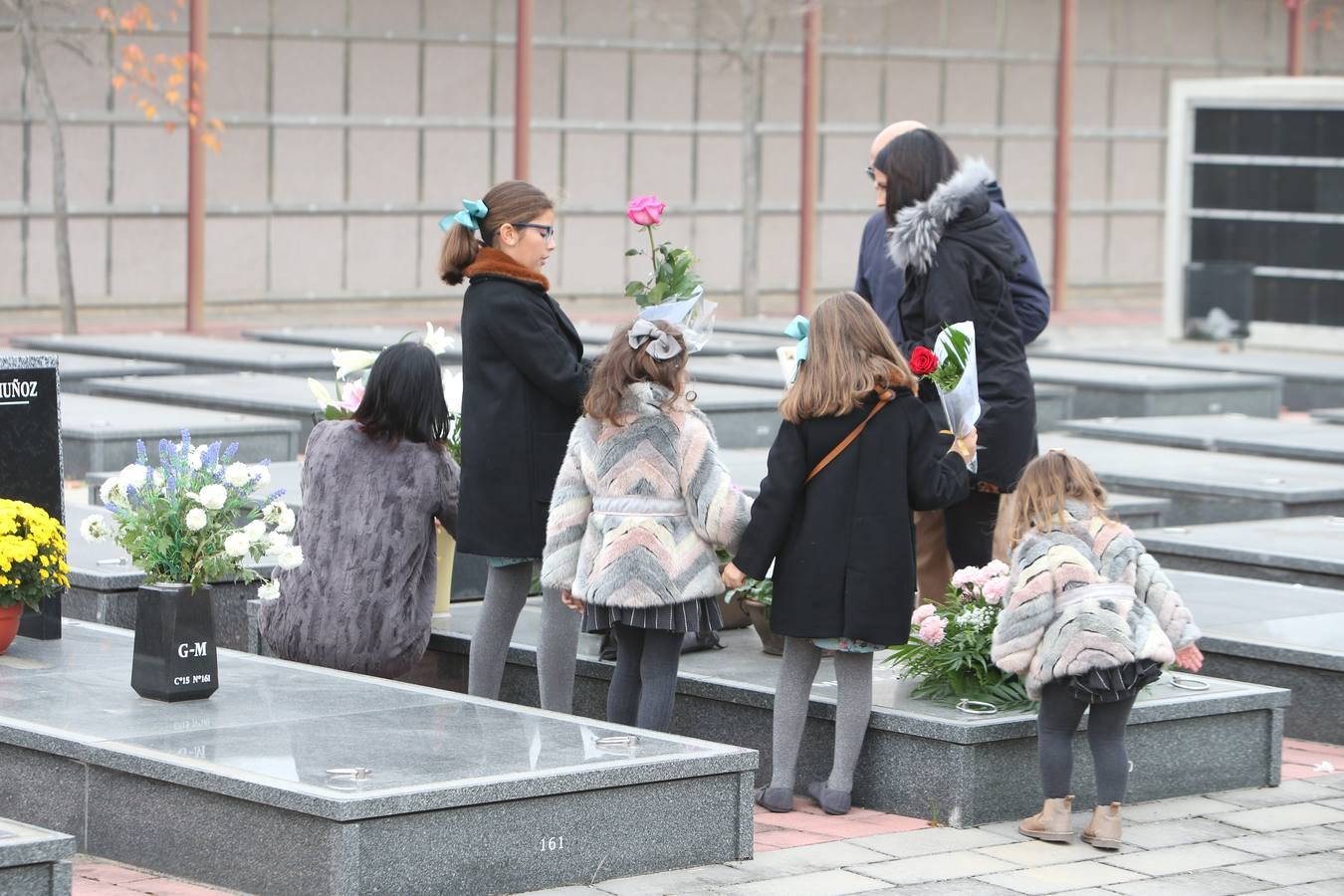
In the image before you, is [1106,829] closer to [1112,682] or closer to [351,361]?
[1112,682]

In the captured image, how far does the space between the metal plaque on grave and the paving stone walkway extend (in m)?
1.69

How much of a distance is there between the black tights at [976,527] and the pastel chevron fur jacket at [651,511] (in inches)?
49.1

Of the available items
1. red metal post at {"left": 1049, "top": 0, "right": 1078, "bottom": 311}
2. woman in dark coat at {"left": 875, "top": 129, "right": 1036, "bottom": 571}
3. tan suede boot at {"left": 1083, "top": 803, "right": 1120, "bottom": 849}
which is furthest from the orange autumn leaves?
tan suede boot at {"left": 1083, "top": 803, "right": 1120, "bottom": 849}

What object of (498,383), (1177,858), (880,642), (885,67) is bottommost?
(1177,858)

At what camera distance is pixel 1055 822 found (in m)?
6.44

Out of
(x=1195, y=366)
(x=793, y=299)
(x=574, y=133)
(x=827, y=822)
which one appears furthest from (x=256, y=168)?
(x=827, y=822)

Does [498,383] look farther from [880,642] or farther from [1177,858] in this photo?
[1177,858]

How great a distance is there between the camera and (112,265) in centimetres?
2372

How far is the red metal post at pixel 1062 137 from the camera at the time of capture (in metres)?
27.4

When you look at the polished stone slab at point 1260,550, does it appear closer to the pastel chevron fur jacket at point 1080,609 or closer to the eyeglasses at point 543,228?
the pastel chevron fur jacket at point 1080,609

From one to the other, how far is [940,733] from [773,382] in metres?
9.94

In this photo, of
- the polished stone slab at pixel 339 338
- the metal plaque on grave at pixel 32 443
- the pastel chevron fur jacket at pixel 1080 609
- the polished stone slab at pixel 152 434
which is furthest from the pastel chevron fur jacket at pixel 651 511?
the polished stone slab at pixel 339 338

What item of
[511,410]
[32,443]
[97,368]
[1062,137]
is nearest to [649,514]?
[511,410]

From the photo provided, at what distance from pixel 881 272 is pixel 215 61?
56.5ft
